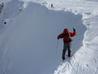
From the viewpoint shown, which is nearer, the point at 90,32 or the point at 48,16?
the point at 90,32

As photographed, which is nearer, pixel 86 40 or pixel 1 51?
pixel 86 40

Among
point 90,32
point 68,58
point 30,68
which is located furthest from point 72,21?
point 68,58

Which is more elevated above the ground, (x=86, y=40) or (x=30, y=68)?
(x=86, y=40)

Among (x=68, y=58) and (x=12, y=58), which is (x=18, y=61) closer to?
(x=12, y=58)

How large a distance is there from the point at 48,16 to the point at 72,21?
309cm

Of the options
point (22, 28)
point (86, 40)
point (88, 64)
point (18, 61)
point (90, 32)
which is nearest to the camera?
point (88, 64)

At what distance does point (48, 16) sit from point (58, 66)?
9713mm

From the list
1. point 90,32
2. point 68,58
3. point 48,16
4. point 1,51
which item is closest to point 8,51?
point 1,51

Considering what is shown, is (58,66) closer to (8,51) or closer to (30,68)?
(30,68)

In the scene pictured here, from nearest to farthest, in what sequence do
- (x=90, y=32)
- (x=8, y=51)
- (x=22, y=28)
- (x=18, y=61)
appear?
(x=90, y=32) → (x=18, y=61) → (x=8, y=51) → (x=22, y=28)

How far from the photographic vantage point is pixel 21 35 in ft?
76.5

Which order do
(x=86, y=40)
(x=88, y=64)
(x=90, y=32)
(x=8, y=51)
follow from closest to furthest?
(x=88, y=64), (x=86, y=40), (x=90, y=32), (x=8, y=51)

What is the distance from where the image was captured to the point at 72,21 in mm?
20719

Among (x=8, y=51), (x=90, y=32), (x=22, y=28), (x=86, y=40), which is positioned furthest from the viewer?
(x=22, y=28)
